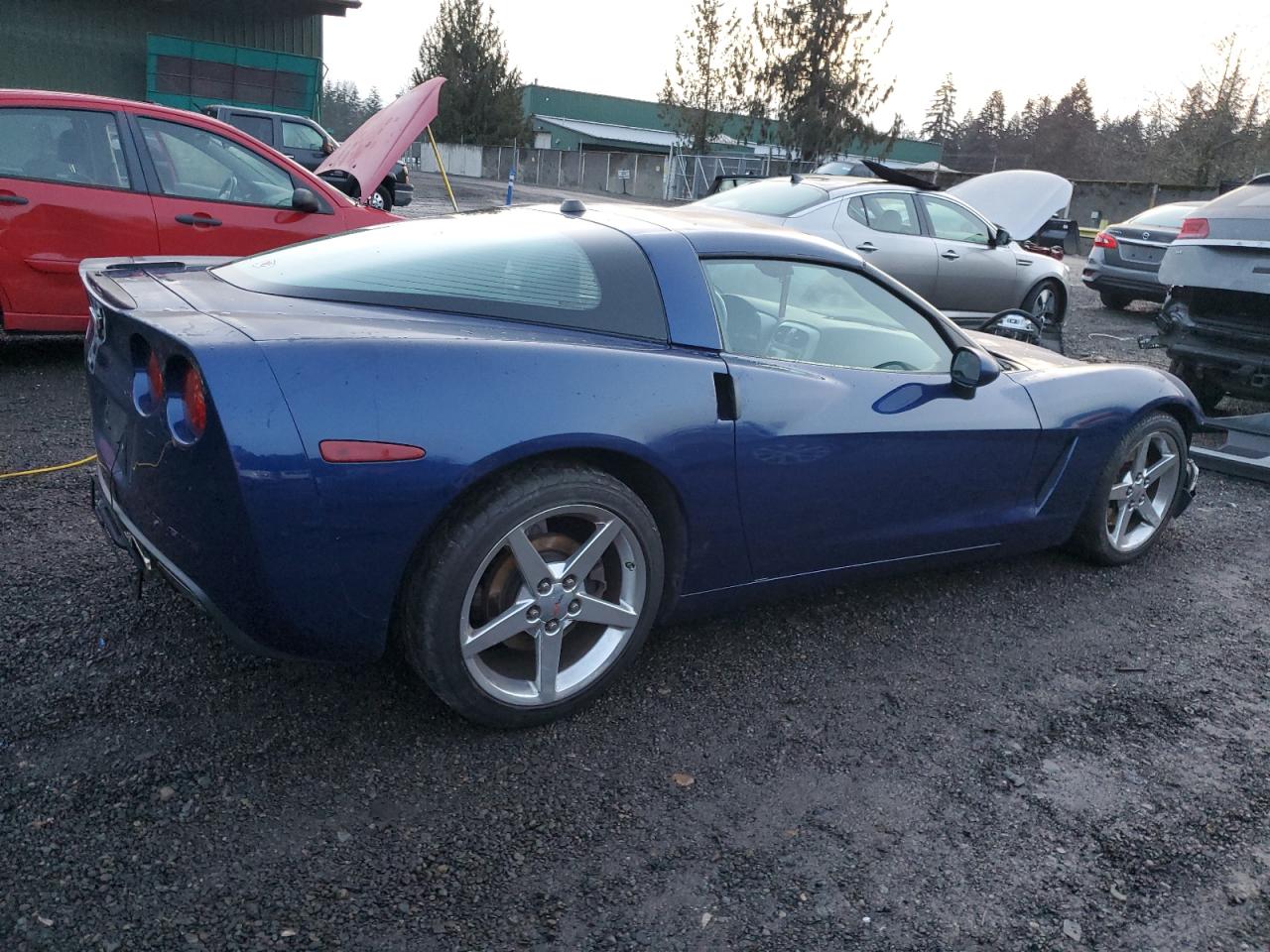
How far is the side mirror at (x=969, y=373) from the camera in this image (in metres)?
3.33

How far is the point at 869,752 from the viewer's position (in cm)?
267

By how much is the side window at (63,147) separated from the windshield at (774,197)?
468 cm

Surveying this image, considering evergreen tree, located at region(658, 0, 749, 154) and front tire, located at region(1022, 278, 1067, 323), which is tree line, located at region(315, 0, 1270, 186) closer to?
evergreen tree, located at region(658, 0, 749, 154)

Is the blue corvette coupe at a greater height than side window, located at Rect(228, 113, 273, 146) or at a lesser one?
lesser

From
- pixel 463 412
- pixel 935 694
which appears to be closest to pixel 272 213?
pixel 463 412

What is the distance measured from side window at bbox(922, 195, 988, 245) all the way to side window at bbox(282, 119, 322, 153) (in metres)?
11.6

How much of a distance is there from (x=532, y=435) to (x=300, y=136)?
53.6ft

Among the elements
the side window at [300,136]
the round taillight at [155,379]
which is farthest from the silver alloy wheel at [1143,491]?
the side window at [300,136]

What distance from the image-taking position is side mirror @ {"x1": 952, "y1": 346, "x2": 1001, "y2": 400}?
10.9 feet

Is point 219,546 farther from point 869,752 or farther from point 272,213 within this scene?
point 272,213

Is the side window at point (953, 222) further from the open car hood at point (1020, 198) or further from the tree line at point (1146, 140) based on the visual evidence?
the tree line at point (1146, 140)

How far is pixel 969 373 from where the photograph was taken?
3326 millimetres

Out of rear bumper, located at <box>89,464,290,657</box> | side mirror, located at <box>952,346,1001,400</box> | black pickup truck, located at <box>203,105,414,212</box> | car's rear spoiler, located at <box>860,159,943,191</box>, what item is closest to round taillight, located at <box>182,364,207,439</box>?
rear bumper, located at <box>89,464,290,657</box>

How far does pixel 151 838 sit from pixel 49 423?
142 inches
